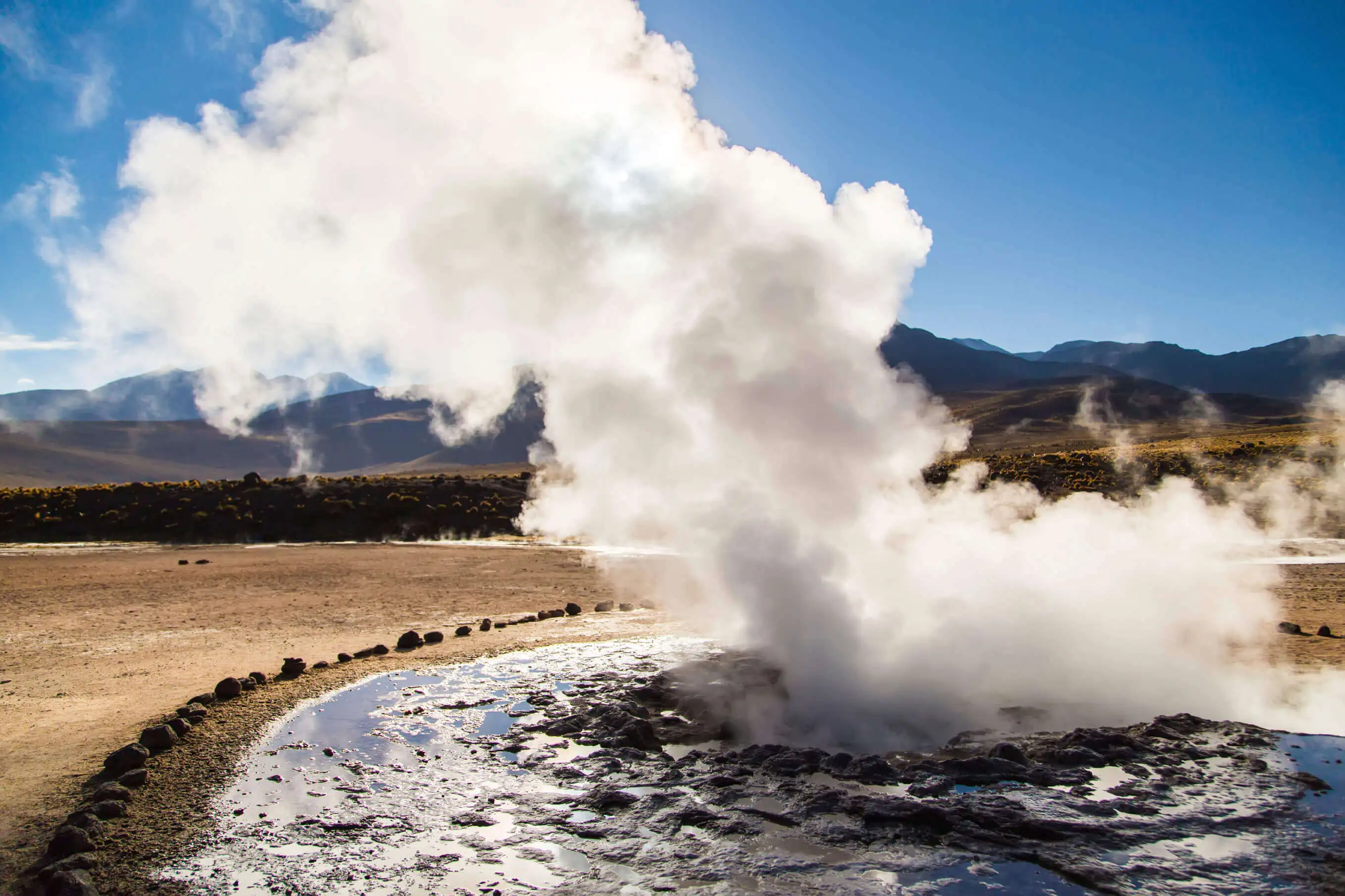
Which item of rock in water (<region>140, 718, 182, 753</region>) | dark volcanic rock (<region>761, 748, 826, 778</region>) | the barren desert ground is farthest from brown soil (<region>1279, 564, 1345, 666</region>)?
rock in water (<region>140, 718, 182, 753</region>)

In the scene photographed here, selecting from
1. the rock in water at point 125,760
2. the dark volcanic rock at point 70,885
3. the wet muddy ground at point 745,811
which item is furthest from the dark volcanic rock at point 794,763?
the rock in water at point 125,760

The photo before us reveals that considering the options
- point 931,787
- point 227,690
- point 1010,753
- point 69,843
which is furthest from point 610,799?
point 227,690

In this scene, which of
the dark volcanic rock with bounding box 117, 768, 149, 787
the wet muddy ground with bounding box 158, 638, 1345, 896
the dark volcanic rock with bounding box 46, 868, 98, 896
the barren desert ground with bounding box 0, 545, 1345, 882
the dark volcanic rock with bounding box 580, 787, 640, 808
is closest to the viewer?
the dark volcanic rock with bounding box 46, 868, 98, 896

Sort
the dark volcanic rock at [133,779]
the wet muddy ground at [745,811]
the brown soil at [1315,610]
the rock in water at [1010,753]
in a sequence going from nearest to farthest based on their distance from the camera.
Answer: the wet muddy ground at [745,811]
the dark volcanic rock at [133,779]
the rock in water at [1010,753]
the brown soil at [1315,610]

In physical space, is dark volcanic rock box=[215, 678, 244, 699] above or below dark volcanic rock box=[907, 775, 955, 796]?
above

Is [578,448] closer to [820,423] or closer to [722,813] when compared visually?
[820,423]

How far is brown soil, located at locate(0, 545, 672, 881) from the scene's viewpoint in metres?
8.44

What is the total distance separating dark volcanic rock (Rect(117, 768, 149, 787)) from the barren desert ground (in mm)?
435

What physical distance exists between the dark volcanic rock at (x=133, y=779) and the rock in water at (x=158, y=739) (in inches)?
33.2

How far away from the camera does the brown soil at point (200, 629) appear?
8.44 meters

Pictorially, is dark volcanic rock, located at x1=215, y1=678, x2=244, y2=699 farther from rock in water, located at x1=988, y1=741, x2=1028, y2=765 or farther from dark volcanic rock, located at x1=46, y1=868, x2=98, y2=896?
rock in water, located at x1=988, y1=741, x2=1028, y2=765

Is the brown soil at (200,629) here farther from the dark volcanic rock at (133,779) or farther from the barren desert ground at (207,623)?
the dark volcanic rock at (133,779)

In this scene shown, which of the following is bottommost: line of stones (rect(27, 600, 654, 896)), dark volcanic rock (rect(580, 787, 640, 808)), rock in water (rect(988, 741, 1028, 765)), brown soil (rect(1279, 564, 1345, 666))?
dark volcanic rock (rect(580, 787, 640, 808))

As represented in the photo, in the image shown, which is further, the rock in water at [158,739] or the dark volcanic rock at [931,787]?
the rock in water at [158,739]
